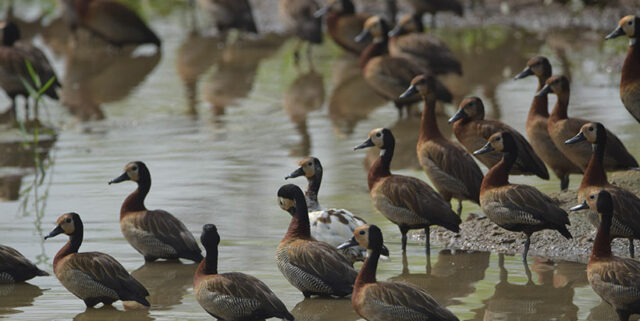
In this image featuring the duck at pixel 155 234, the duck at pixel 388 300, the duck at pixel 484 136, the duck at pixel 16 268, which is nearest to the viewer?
the duck at pixel 388 300

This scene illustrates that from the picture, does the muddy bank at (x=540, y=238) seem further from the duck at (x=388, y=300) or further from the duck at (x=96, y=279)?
the duck at (x=96, y=279)

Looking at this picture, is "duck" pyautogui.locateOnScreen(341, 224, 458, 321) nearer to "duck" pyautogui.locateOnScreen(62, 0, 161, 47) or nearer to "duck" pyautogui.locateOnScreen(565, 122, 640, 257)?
"duck" pyautogui.locateOnScreen(565, 122, 640, 257)

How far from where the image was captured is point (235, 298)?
653 centimetres

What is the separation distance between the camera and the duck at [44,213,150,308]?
6934 millimetres

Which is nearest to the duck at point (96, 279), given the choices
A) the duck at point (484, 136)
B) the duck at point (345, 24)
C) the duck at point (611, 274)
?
the duck at point (611, 274)

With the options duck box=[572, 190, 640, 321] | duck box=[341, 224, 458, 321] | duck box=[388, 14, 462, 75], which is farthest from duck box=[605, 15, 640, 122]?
duck box=[388, 14, 462, 75]

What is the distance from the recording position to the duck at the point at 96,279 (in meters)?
6.93

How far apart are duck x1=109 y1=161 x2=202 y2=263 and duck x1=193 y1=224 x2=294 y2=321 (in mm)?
1147

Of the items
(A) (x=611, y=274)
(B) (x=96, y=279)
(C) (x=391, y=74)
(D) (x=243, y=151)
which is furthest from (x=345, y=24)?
(A) (x=611, y=274)

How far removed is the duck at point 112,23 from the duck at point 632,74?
10.7 meters

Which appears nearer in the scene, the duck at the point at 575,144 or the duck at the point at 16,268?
the duck at the point at 16,268

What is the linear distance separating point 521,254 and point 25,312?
11.8 feet

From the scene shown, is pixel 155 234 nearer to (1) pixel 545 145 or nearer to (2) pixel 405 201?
(2) pixel 405 201

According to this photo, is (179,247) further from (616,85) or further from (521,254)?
(616,85)
